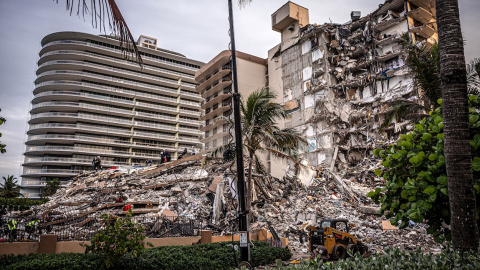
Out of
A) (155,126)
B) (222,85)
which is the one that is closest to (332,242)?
(222,85)

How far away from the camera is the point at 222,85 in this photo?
54.3m

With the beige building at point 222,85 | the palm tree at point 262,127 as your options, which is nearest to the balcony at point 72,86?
the beige building at point 222,85

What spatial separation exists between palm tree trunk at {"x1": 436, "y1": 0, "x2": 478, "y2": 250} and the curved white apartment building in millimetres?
68998

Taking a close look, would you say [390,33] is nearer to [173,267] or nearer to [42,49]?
[173,267]

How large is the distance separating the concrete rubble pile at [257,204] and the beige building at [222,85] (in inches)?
775

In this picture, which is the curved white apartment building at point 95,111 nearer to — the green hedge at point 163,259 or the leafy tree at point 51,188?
the leafy tree at point 51,188

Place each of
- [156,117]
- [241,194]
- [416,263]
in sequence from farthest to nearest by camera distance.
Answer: [156,117] < [241,194] < [416,263]

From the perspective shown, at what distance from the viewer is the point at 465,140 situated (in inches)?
173

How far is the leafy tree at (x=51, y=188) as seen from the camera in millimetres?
60428

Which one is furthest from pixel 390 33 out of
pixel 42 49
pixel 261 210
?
pixel 42 49

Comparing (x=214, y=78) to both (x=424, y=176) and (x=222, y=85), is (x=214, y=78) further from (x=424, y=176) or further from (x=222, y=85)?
(x=424, y=176)

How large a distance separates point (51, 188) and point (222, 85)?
37103 mm

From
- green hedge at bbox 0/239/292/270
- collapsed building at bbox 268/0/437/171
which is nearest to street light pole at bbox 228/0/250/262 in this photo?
green hedge at bbox 0/239/292/270

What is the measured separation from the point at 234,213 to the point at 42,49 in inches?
2868
